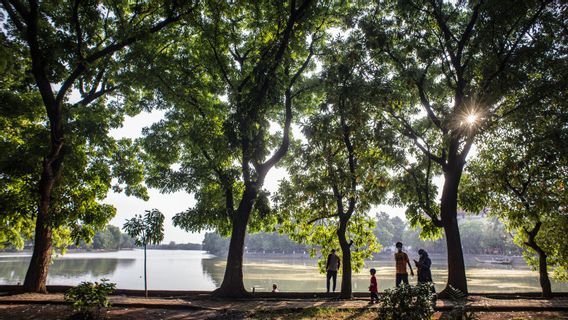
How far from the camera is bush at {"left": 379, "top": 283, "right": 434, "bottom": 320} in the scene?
6.86 metres

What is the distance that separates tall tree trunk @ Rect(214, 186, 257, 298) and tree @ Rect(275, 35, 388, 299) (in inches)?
85.5

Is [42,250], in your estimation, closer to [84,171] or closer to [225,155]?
[84,171]

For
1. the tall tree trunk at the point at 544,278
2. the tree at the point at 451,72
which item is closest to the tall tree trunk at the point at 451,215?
the tree at the point at 451,72

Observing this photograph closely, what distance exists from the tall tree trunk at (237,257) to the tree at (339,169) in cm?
217

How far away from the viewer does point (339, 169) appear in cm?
1398

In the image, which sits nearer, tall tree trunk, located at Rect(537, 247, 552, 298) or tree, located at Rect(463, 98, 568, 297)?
tree, located at Rect(463, 98, 568, 297)

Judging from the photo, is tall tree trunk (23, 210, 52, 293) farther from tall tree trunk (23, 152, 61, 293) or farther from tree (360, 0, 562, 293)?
tree (360, 0, 562, 293)

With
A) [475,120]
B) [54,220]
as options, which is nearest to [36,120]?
[54,220]

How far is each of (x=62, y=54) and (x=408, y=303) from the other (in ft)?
39.0

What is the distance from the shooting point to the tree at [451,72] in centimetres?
1117

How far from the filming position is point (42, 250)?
13609 mm

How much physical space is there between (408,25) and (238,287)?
12502mm

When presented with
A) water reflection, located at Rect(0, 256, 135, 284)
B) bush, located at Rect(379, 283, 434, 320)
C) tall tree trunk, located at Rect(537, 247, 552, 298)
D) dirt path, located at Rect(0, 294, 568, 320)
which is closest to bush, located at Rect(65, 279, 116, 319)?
dirt path, located at Rect(0, 294, 568, 320)

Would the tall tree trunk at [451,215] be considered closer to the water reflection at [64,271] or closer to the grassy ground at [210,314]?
the grassy ground at [210,314]
